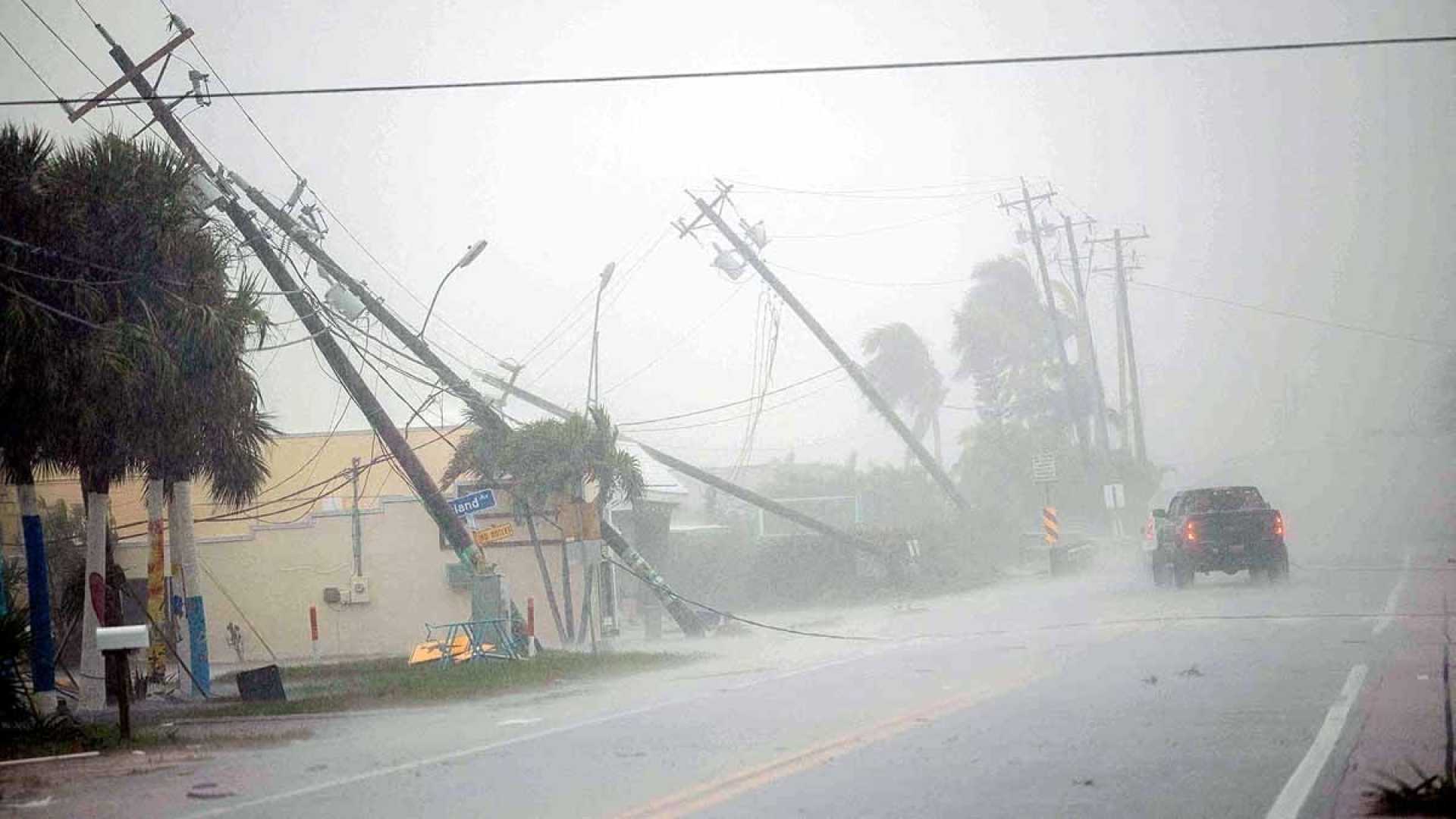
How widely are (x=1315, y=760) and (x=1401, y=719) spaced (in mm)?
2198

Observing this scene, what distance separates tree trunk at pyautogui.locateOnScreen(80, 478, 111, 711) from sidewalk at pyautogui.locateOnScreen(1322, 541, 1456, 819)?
16.4 meters

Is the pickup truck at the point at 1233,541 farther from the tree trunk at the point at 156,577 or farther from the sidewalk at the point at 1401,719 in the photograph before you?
the tree trunk at the point at 156,577

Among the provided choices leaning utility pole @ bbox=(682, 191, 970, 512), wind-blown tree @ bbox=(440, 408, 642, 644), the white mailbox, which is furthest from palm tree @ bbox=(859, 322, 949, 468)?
the white mailbox

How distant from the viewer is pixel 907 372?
296 ft

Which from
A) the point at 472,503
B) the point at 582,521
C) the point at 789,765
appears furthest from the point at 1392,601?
the point at 789,765

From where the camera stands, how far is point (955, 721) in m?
12.5

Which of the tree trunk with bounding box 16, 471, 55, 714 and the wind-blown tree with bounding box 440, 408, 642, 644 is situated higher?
the wind-blown tree with bounding box 440, 408, 642, 644

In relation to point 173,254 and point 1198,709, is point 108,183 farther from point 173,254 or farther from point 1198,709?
point 1198,709

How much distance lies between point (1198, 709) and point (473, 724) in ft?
24.7

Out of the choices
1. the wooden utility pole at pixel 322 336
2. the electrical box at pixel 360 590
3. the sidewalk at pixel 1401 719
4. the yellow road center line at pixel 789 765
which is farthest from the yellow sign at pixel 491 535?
the sidewalk at pixel 1401 719

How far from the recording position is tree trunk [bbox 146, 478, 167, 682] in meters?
23.3

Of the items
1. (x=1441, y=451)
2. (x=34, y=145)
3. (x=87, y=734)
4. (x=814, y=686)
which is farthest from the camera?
(x=1441, y=451)

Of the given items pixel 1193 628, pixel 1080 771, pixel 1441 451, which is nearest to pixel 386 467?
pixel 1193 628

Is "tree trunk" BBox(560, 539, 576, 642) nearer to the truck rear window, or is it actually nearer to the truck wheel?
the truck wheel
